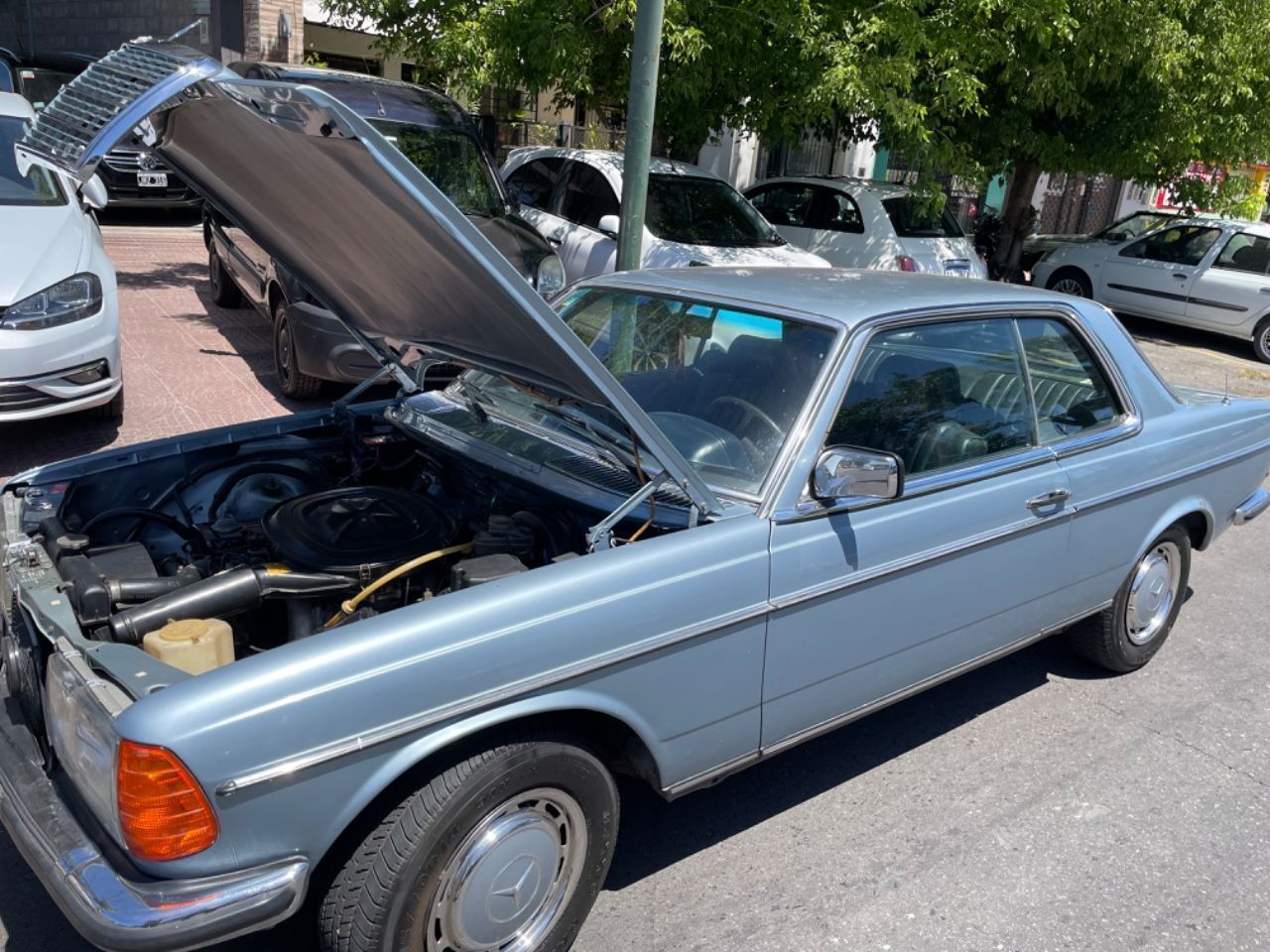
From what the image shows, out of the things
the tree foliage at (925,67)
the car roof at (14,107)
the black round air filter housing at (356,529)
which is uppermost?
the tree foliage at (925,67)

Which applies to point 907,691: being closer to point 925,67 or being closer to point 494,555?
point 494,555

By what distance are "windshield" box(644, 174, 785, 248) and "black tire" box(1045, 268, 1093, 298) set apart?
262 inches

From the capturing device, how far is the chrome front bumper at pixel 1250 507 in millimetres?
4793

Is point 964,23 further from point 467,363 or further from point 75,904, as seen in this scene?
point 75,904

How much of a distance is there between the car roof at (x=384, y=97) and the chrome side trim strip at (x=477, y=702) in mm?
6392

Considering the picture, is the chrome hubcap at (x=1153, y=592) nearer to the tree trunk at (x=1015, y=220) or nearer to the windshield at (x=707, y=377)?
the windshield at (x=707, y=377)

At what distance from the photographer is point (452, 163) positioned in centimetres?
822

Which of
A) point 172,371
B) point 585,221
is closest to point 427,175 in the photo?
point 585,221

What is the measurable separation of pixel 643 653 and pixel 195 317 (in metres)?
7.75

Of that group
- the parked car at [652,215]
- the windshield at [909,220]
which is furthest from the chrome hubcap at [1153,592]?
the windshield at [909,220]

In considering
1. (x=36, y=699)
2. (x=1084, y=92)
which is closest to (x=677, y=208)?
(x=1084, y=92)

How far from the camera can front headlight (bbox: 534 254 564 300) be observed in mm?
7223

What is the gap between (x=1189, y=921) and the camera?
3082mm

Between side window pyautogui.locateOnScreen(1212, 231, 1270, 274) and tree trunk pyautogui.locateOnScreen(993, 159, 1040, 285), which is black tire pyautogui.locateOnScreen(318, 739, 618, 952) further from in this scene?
side window pyautogui.locateOnScreen(1212, 231, 1270, 274)
